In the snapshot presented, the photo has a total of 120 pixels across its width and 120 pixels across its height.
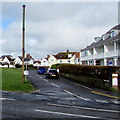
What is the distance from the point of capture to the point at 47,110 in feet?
27.4

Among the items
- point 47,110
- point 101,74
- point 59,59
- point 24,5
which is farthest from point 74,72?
point 59,59

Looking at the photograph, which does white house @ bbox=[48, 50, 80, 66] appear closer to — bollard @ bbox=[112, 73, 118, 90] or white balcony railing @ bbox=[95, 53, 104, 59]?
white balcony railing @ bbox=[95, 53, 104, 59]

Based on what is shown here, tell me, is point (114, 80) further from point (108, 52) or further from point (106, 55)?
point (106, 55)

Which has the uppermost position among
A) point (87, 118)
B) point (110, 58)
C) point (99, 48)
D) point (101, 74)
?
point (99, 48)

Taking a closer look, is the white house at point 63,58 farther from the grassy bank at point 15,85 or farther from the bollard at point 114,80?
the bollard at point 114,80

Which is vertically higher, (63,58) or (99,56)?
(63,58)

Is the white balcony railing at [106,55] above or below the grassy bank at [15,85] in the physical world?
above

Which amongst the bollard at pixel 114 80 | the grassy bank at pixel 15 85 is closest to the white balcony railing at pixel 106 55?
the bollard at pixel 114 80

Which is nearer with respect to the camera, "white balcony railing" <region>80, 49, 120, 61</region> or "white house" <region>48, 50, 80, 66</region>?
"white balcony railing" <region>80, 49, 120, 61</region>

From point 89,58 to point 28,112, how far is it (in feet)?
132

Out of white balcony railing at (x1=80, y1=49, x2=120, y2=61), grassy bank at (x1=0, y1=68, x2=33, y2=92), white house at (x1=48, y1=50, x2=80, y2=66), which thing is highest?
white house at (x1=48, y1=50, x2=80, y2=66)

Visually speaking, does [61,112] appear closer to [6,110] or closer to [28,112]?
[28,112]

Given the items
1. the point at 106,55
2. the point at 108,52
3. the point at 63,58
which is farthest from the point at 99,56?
the point at 63,58

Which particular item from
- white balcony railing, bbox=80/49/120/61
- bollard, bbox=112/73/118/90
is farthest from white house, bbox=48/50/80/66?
bollard, bbox=112/73/118/90
